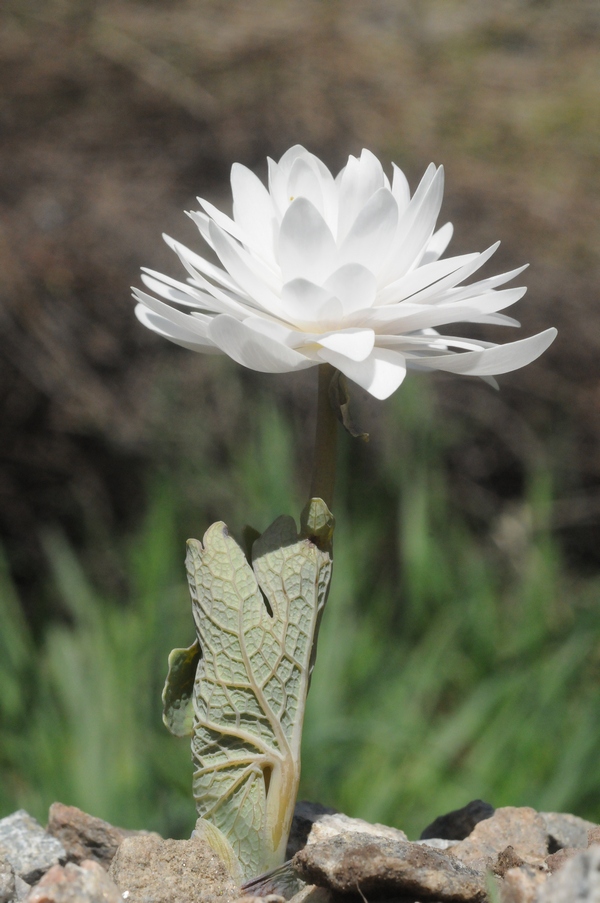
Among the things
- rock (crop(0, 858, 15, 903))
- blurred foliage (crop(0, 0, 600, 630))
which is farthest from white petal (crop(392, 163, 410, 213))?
blurred foliage (crop(0, 0, 600, 630))

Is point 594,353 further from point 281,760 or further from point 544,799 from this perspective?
point 281,760

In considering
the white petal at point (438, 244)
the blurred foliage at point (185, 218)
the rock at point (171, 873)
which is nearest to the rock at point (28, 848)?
the rock at point (171, 873)

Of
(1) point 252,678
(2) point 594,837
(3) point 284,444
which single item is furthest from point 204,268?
(3) point 284,444

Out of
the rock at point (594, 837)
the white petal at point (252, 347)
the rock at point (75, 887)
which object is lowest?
the rock at point (75, 887)

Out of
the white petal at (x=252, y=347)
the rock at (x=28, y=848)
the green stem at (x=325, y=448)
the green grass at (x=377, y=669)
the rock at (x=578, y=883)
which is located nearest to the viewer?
the rock at (x=578, y=883)

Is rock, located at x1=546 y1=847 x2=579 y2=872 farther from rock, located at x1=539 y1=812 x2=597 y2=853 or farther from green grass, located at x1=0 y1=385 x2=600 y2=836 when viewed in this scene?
green grass, located at x1=0 y1=385 x2=600 y2=836

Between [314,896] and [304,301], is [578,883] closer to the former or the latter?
[314,896]

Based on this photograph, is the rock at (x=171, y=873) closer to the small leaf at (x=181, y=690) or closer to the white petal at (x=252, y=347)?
the small leaf at (x=181, y=690)
